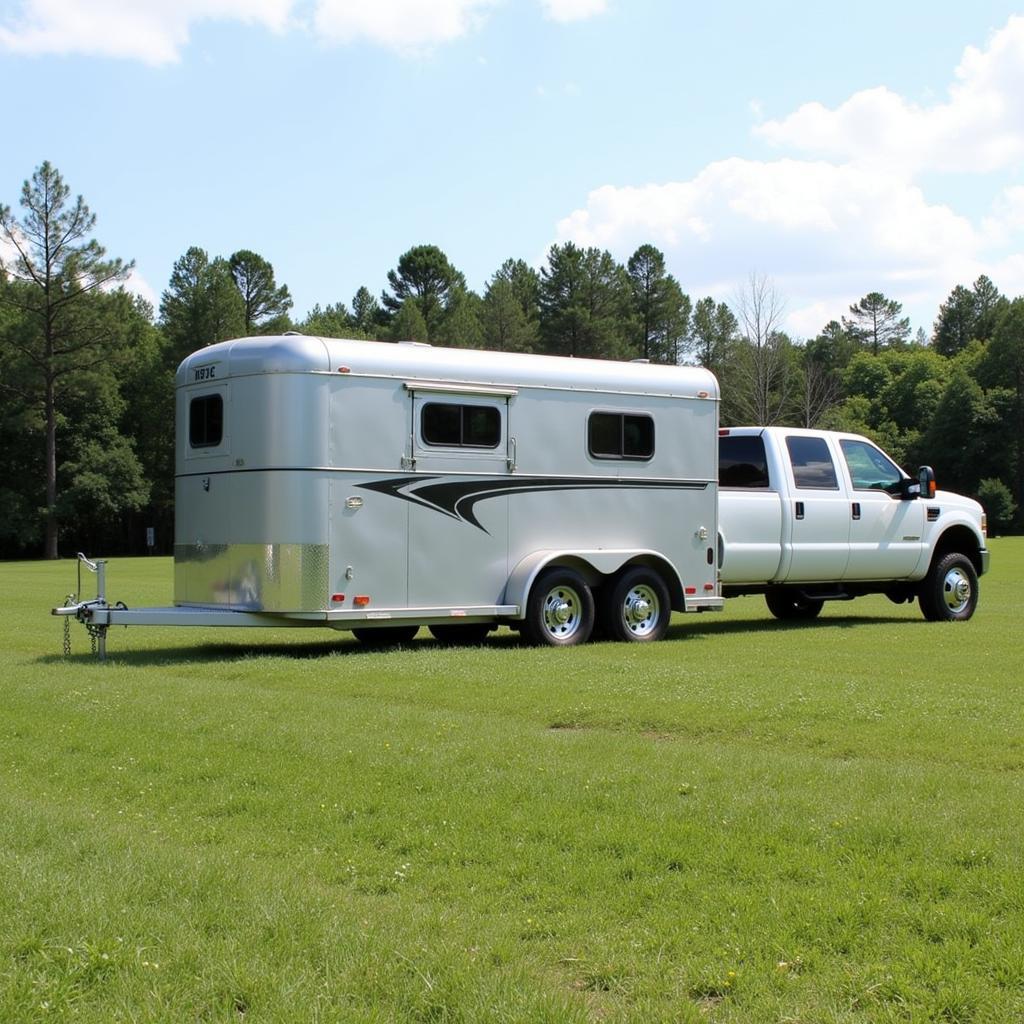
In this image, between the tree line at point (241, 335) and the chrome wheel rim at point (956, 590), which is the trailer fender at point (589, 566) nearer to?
the chrome wheel rim at point (956, 590)

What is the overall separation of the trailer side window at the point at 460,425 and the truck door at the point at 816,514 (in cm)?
448

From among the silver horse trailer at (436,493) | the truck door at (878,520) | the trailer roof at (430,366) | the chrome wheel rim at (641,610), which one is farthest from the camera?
the truck door at (878,520)

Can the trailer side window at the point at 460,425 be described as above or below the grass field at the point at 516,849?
above

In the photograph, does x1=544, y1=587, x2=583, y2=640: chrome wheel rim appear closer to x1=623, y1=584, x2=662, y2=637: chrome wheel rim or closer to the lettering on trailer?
x1=623, y1=584, x2=662, y2=637: chrome wheel rim

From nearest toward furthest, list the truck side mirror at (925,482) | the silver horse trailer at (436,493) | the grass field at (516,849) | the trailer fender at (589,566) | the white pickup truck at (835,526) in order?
the grass field at (516,849), the silver horse trailer at (436,493), the trailer fender at (589,566), the white pickup truck at (835,526), the truck side mirror at (925,482)

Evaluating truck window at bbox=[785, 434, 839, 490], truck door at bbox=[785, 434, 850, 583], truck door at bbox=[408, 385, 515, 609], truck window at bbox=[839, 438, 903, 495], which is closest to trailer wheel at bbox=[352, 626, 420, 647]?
truck door at bbox=[408, 385, 515, 609]

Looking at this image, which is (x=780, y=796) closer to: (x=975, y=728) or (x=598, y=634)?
(x=975, y=728)

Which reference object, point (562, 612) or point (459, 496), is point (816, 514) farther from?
point (459, 496)

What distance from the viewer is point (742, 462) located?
17.0 m

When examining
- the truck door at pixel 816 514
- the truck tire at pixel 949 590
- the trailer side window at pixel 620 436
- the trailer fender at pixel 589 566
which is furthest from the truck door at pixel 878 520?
the trailer side window at pixel 620 436

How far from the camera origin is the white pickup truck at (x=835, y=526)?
16469 millimetres

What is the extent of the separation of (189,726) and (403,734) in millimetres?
1590

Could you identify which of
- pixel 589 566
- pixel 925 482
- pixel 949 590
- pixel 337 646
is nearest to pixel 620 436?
pixel 589 566

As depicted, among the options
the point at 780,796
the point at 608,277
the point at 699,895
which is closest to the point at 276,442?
the point at 780,796
